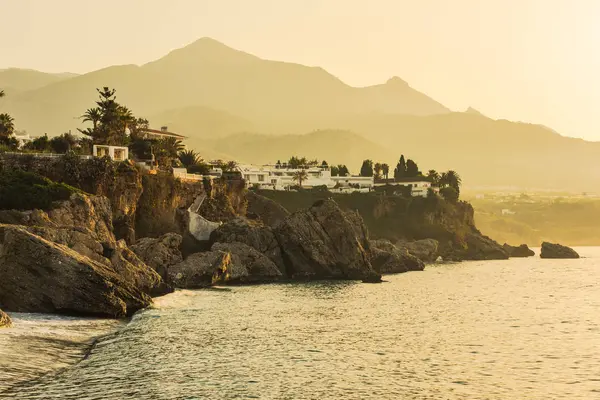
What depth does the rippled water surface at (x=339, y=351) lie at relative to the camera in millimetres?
34156

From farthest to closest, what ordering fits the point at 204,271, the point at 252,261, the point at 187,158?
the point at 187,158
the point at 252,261
the point at 204,271

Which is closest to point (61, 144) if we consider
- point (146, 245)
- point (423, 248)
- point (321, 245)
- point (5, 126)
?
point (5, 126)

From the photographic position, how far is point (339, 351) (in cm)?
4403

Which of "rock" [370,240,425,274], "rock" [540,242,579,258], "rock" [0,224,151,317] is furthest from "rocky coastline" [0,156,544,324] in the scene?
"rock" [540,242,579,258]

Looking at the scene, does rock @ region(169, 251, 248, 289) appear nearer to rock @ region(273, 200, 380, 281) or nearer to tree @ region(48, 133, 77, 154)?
rock @ region(273, 200, 380, 281)

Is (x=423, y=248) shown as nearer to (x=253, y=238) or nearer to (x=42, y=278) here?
(x=253, y=238)

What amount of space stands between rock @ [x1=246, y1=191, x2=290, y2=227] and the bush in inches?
2895

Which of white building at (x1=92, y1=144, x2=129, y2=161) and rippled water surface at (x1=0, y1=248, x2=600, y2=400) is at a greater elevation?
white building at (x1=92, y1=144, x2=129, y2=161)

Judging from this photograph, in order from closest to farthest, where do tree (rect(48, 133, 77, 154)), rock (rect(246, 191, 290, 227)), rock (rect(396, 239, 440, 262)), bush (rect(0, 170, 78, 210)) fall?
1. bush (rect(0, 170, 78, 210))
2. tree (rect(48, 133, 77, 154))
3. rock (rect(246, 191, 290, 227))
4. rock (rect(396, 239, 440, 262))

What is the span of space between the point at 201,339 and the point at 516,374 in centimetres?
2023

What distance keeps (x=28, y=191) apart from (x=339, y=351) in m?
45.9

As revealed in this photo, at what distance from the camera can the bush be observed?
73812 millimetres

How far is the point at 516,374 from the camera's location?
1496 inches

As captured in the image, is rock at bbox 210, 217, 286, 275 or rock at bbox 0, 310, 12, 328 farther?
rock at bbox 210, 217, 286, 275
